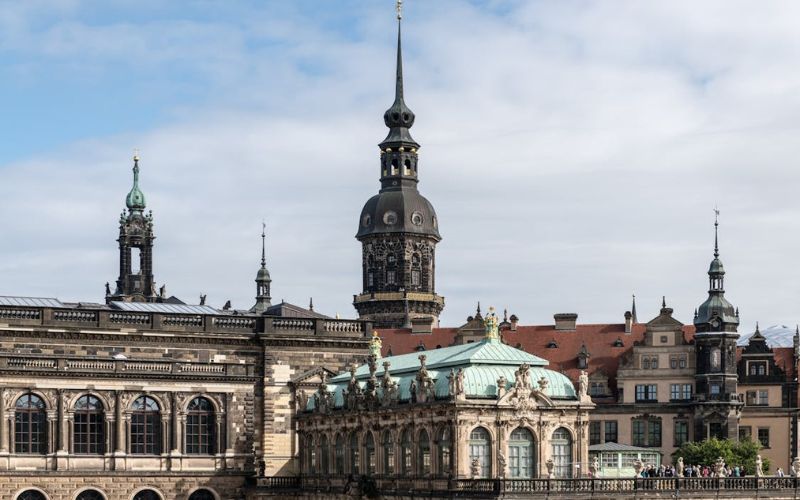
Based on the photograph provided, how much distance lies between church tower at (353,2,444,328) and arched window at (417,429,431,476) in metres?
58.6

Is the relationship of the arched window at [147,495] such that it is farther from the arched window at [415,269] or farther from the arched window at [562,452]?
the arched window at [415,269]

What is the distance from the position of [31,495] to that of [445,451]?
2137 centimetres

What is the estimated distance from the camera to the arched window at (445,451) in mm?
73000

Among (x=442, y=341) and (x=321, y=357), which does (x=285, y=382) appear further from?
(x=442, y=341)

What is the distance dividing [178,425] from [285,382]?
6.79m

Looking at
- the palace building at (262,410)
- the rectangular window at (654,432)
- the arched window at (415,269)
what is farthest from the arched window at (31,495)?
the arched window at (415,269)

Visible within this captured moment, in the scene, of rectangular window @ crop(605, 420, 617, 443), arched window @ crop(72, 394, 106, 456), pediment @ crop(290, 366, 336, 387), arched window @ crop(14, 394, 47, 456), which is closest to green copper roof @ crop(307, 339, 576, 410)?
pediment @ crop(290, 366, 336, 387)

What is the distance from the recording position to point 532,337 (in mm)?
122438

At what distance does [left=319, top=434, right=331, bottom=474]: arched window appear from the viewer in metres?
85.7

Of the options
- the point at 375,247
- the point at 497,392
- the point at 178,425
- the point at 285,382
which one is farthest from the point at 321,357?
the point at 375,247

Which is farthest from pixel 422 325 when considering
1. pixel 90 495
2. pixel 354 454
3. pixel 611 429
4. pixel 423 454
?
pixel 423 454

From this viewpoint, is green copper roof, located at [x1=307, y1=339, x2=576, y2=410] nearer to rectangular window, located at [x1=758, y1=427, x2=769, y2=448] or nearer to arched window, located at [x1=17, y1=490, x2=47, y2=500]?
arched window, located at [x1=17, y1=490, x2=47, y2=500]

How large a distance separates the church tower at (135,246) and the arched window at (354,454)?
38143 millimetres

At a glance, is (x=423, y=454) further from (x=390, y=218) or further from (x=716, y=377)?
(x=390, y=218)
